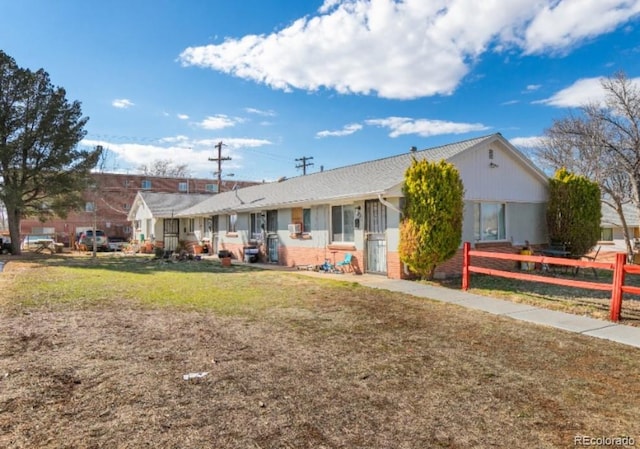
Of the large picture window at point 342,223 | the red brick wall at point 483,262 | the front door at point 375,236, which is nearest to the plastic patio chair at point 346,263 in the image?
the large picture window at point 342,223

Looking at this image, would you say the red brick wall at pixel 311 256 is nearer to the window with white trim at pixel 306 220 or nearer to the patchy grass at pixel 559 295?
the window with white trim at pixel 306 220

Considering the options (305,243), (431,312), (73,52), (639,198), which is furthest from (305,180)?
(639,198)

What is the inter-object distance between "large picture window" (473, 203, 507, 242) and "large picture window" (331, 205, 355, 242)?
4.10 m

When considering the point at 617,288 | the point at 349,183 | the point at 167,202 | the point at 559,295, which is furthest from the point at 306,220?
the point at 167,202

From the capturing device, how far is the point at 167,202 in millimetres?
34000

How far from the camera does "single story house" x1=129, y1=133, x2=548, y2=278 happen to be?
1345cm

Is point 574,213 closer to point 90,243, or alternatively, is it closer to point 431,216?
point 431,216

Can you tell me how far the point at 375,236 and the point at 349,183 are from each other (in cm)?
308

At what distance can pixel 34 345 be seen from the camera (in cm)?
561

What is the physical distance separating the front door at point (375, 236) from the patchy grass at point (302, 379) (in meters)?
5.42

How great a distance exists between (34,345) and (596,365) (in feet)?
23.4

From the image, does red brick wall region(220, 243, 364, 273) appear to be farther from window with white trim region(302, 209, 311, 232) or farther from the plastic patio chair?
window with white trim region(302, 209, 311, 232)

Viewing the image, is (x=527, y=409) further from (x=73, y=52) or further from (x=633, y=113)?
(x=633, y=113)

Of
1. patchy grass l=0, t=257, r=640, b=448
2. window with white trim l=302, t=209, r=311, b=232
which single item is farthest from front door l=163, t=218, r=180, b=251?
patchy grass l=0, t=257, r=640, b=448
